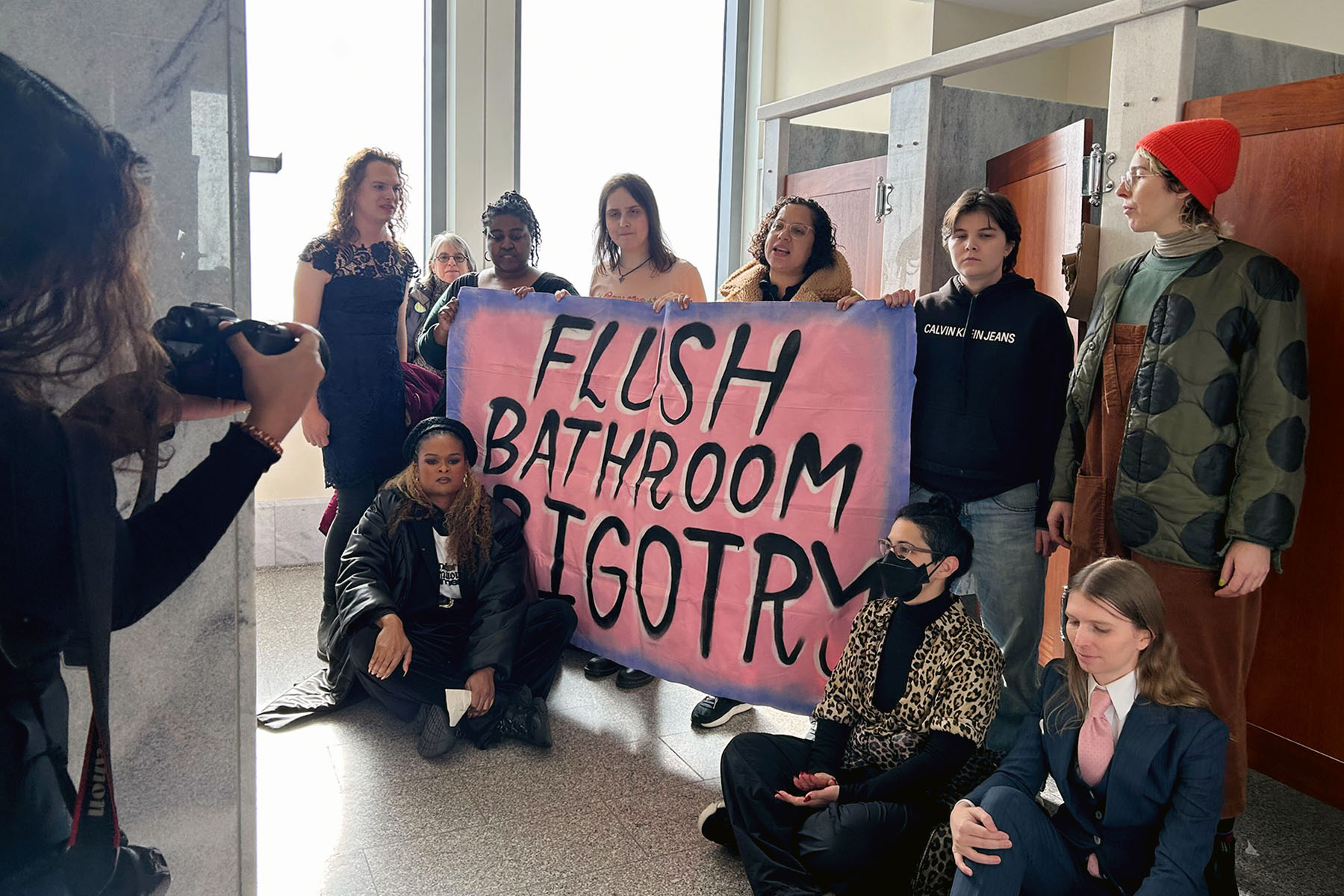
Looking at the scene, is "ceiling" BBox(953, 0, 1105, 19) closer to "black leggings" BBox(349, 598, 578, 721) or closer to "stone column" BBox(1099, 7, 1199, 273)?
"stone column" BBox(1099, 7, 1199, 273)

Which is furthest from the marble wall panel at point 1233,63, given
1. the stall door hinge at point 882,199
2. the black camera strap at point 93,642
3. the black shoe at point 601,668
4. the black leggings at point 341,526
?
the black camera strap at point 93,642

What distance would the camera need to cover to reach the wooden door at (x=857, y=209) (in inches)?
153

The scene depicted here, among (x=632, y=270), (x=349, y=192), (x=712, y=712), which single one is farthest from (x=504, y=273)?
(x=712, y=712)

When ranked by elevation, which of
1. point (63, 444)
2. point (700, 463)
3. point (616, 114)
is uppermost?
point (616, 114)

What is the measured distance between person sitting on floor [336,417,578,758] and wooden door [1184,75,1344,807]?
74.2 inches

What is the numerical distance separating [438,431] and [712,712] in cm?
114

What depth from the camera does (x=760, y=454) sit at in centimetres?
272

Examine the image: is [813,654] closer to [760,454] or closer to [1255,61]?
[760,454]

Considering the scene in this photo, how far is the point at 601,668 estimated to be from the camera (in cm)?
337

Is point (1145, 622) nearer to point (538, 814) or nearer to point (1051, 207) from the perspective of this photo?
point (538, 814)

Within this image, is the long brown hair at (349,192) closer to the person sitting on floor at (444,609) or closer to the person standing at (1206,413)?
the person sitting on floor at (444,609)

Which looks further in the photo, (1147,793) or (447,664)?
(447,664)

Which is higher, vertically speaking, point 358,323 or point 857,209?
point 857,209

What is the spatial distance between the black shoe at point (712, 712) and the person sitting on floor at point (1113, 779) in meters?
1.20
